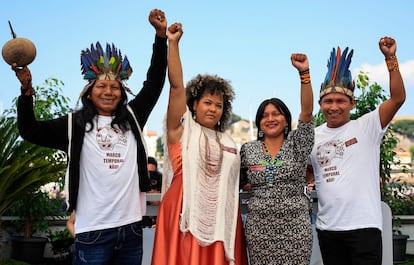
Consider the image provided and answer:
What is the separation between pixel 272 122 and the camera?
135 inches

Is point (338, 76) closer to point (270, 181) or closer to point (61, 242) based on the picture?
point (270, 181)

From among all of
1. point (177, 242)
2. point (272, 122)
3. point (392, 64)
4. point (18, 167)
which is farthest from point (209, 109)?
point (18, 167)

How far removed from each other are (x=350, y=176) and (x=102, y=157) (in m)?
1.53

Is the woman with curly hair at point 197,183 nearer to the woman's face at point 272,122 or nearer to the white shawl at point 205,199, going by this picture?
the white shawl at point 205,199

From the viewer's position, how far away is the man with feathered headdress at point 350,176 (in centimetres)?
335

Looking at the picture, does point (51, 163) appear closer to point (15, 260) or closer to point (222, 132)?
point (15, 260)

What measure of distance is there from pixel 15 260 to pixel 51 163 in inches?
86.9

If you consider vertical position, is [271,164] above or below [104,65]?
below

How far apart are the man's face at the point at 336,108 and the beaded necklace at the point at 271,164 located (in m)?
0.53

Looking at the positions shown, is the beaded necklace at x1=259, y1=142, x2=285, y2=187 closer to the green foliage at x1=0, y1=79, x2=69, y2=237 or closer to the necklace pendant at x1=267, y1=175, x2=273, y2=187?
the necklace pendant at x1=267, y1=175, x2=273, y2=187

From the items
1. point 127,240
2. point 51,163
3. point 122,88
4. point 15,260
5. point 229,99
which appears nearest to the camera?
point 127,240

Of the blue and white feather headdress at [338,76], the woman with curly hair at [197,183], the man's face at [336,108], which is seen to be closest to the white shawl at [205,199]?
the woman with curly hair at [197,183]

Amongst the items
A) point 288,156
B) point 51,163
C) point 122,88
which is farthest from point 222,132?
point 51,163

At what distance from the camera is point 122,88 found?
332 cm
